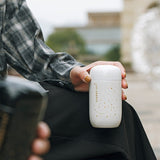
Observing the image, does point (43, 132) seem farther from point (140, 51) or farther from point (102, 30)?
point (102, 30)

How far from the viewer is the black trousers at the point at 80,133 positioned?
944 millimetres

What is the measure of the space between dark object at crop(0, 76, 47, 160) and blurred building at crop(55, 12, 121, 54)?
4650 centimetres

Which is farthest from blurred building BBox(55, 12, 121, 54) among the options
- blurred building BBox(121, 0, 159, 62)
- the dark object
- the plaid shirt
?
the dark object

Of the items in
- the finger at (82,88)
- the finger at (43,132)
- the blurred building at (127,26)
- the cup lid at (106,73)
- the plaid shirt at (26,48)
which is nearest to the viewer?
the finger at (43,132)

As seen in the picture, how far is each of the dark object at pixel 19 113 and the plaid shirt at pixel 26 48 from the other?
0.65m

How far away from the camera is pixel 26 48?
1.18m

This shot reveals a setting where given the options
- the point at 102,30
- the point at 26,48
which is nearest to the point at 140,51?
the point at 26,48

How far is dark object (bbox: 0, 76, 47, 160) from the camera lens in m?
0.46

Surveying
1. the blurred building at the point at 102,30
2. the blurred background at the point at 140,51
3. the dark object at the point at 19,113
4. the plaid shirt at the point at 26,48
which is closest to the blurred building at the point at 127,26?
the blurred background at the point at 140,51

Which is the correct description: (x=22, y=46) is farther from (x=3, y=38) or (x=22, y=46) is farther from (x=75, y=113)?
(x=75, y=113)

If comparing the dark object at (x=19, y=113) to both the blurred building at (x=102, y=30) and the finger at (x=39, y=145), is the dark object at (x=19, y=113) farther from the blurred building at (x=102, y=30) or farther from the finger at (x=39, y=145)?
the blurred building at (x=102, y=30)

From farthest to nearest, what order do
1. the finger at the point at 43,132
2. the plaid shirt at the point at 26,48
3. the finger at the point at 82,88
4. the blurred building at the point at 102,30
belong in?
1. the blurred building at the point at 102,30
2. the plaid shirt at the point at 26,48
3. the finger at the point at 82,88
4. the finger at the point at 43,132

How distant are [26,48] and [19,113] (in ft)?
2.40

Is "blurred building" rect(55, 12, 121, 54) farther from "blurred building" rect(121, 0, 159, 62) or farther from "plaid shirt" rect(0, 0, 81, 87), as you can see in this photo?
"plaid shirt" rect(0, 0, 81, 87)
